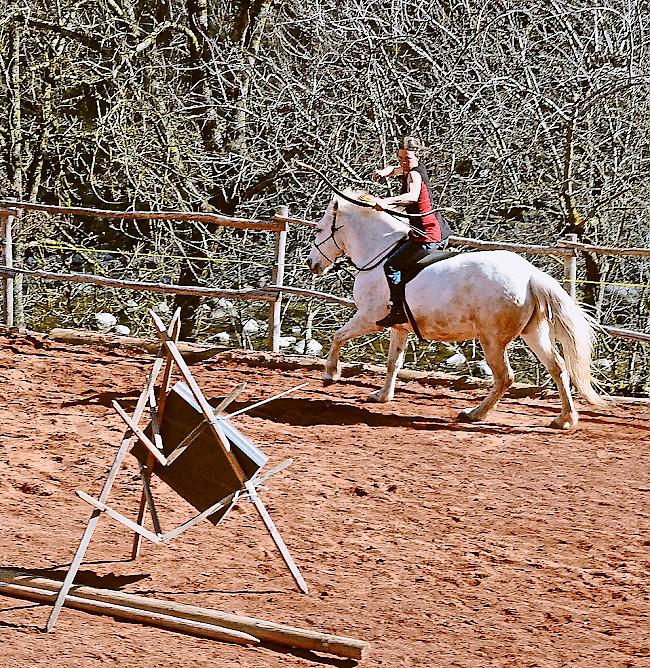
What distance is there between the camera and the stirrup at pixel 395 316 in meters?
8.47

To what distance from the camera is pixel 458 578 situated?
5266mm

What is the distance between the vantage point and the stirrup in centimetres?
847

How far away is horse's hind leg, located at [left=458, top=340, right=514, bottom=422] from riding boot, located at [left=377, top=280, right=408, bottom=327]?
0.71 meters

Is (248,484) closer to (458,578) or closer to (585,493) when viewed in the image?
(458,578)

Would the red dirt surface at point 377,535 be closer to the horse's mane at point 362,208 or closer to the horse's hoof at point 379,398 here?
the horse's hoof at point 379,398

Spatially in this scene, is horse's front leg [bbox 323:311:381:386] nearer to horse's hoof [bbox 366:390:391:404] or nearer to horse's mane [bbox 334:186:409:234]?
horse's hoof [bbox 366:390:391:404]

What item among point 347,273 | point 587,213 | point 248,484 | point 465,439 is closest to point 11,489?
point 248,484

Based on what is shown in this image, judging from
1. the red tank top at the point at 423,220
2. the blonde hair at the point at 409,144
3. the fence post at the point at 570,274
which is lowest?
the fence post at the point at 570,274

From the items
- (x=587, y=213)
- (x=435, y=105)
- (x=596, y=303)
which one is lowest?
(x=596, y=303)

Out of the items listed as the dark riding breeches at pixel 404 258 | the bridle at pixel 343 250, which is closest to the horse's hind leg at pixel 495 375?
the dark riding breeches at pixel 404 258

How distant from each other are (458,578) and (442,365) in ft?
25.6

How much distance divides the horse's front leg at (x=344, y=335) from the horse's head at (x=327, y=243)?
2.21ft

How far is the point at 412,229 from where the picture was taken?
8492 millimetres

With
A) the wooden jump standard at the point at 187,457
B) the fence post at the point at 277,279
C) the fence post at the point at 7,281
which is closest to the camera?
the wooden jump standard at the point at 187,457
